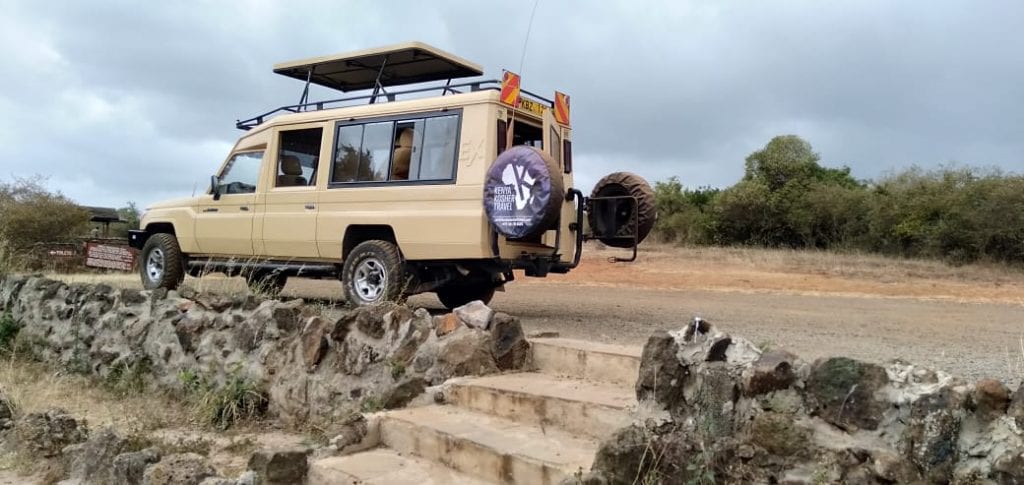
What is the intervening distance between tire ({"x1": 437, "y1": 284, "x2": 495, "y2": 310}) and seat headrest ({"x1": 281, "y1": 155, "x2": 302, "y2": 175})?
2258mm

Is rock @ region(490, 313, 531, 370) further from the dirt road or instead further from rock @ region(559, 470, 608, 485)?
rock @ region(559, 470, 608, 485)

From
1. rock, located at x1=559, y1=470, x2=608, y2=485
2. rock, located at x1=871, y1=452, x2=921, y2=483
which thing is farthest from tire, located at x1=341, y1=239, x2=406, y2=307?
rock, located at x1=871, y1=452, x2=921, y2=483

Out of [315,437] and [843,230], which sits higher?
[843,230]

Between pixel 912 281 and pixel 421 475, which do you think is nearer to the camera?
pixel 421 475

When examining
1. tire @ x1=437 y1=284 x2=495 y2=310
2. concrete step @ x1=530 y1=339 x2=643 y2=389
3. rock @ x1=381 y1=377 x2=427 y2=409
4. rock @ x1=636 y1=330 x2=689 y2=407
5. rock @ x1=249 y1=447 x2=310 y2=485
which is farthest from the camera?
tire @ x1=437 y1=284 x2=495 y2=310

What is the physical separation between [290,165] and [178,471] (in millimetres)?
5538

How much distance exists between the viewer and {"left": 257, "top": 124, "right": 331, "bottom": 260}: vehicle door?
30.3 ft

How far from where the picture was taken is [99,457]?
5.50 m

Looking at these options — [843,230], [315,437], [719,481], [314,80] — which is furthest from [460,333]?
[843,230]

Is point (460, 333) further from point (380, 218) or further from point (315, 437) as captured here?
point (380, 218)

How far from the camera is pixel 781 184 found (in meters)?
30.2

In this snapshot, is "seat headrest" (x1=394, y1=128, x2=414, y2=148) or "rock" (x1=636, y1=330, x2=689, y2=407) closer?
"rock" (x1=636, y1=330, x2=689, y2=407)

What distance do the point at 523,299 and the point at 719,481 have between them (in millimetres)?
8188

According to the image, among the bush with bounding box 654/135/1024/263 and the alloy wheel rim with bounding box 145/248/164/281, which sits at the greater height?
the bush with bounding box 654/135/1024/263
